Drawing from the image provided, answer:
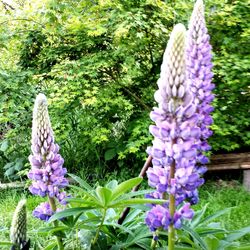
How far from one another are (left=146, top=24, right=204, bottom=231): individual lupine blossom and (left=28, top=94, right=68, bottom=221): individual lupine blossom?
1.19ft

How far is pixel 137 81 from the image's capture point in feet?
15.4

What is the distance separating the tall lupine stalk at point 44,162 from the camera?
1351 mm

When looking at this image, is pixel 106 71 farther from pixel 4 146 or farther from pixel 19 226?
pixel 19 226

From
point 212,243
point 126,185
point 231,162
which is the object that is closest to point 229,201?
point 231,162

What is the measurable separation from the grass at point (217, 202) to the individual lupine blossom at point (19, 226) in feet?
5.68

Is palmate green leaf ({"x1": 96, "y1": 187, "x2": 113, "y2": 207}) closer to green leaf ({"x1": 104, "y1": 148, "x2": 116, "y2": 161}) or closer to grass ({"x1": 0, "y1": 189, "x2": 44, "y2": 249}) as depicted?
grass ({"x1": 0, "y1": 189, "x2": 44, "y2": 249})

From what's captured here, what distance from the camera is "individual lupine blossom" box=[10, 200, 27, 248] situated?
1.38 m

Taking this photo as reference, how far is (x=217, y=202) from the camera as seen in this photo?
160 inches

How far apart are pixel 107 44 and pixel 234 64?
4.29 ft

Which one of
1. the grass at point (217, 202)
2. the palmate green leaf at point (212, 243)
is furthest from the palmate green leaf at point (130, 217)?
the grass at point (217, 202)

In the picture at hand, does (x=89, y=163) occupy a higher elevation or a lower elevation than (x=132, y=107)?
lower

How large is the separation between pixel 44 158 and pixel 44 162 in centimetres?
1

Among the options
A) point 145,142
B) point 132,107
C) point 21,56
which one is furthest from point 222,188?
point 21,56

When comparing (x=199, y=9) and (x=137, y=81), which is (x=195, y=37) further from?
(x=137, y=81)
